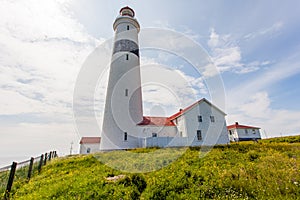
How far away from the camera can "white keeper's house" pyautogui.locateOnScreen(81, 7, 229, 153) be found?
15820 mm

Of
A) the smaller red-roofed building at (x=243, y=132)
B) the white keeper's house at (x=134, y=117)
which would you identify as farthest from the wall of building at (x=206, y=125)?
the smaller red-roofed building at (x=243, y=132)

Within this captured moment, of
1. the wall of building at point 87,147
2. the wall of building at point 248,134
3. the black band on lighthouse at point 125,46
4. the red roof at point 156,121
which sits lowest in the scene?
the wall of building at point 87,147

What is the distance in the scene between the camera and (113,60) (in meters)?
18.1

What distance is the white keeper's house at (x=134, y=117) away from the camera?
1582 cm

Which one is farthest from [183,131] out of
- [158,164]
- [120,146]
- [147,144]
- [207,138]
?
[158,164]

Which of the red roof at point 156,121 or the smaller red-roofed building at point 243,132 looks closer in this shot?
the red roof at point 156,121

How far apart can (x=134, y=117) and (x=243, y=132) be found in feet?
93.0

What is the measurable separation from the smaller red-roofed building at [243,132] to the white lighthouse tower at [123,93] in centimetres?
2574

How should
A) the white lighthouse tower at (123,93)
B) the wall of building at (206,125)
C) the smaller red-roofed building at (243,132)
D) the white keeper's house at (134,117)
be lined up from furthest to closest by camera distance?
the smaller red-roofed building at (243,132) → the wall of building at (206,125) → the white keeper's house at (134,117) → the white lighthouse tower at (123,93)

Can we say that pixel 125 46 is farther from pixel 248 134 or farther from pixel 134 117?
pixel 248 134

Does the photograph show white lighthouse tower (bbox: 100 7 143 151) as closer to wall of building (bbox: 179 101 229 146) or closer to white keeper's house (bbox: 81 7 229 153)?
white keeper's house (bbox: 81 7 229 153)

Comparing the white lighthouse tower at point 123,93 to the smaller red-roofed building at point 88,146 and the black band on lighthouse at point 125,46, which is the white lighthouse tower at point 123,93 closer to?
the black band on lighthouse at point 125,46

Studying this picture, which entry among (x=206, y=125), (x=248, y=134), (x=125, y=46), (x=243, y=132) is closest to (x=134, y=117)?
(x=125, y=46)

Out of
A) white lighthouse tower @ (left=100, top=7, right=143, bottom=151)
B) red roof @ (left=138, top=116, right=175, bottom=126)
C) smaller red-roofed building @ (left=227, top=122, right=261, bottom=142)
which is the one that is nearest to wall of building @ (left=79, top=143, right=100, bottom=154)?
red roof @ (left=138, top=116, right=175, bottom=126)
